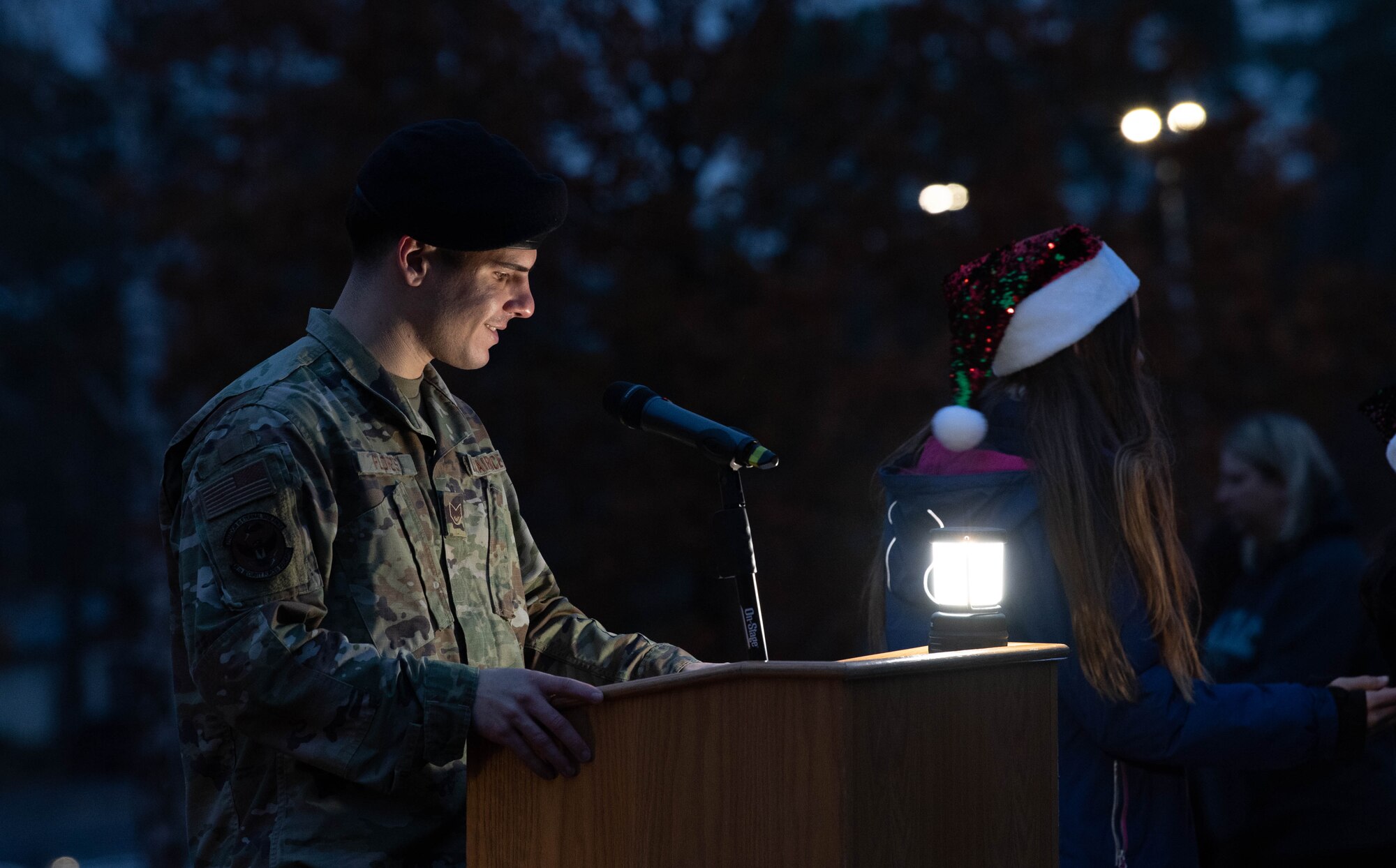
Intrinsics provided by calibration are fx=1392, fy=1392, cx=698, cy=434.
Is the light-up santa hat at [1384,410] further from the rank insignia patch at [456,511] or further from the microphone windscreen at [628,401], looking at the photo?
the rank insignia patch at [456,511]

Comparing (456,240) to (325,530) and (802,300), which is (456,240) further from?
(802,300)

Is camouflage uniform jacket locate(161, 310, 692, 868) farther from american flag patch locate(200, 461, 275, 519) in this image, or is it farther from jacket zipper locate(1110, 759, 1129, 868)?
jacket zipper locate(1110, 759, 1129, 868)

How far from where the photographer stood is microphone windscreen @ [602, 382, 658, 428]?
2.25m

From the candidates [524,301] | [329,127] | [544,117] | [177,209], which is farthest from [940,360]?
[524,301]

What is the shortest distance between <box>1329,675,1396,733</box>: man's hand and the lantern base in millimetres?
1108

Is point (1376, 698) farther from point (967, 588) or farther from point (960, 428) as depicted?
point (967, 588)

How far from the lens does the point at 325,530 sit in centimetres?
213

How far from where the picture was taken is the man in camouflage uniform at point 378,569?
6.52 feet

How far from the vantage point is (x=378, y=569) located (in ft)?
7.23

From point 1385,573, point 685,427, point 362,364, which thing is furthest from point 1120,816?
point 362,364

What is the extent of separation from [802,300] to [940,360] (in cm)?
83

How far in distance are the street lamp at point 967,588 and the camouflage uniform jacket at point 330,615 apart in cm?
54

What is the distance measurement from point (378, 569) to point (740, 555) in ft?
1.90

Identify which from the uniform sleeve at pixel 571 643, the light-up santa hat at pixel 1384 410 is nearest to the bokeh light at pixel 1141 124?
the light-up santa hat at pixel 1384 410
